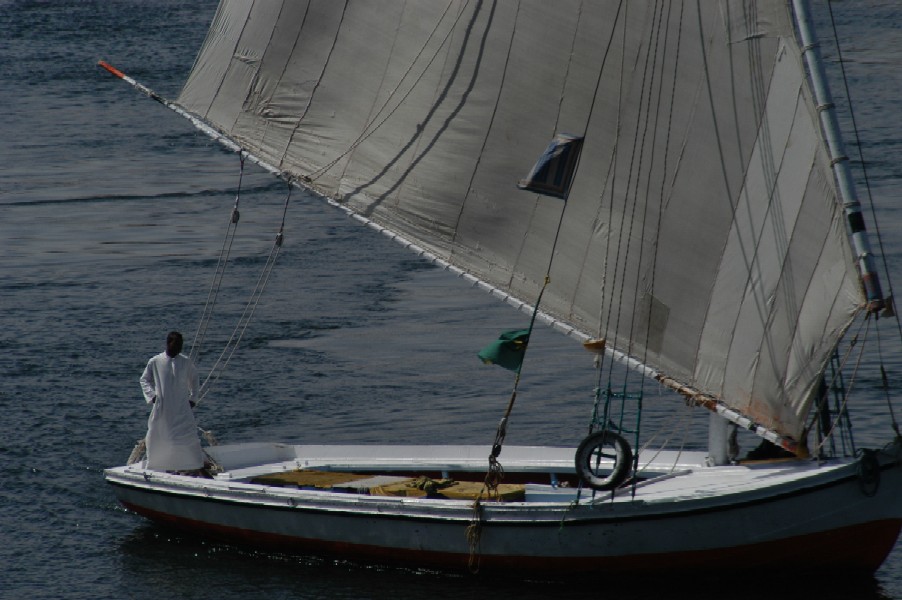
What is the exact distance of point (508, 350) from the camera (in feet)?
46.9

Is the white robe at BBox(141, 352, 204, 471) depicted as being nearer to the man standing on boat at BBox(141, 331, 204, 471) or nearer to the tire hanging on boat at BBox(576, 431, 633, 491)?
the man standing on boat at BBox(141, 331, 204, 471)

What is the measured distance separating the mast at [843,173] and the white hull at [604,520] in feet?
6.51

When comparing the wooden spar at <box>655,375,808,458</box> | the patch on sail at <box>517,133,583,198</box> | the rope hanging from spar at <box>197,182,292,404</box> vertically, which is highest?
the patch on sail at <box>517,133,583,198</box>

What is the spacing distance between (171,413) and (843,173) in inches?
331

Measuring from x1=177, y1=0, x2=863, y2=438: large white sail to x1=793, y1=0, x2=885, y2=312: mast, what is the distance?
0.21 metres

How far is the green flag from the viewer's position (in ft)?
46.7

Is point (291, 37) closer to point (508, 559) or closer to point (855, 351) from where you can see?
point (508, 559)

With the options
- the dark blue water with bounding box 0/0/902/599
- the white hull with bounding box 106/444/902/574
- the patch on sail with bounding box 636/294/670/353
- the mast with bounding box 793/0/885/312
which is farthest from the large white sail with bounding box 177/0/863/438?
the dark blue water with bounding box 0/0/902/599

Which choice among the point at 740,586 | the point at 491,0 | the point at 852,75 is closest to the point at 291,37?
the point at 491,0

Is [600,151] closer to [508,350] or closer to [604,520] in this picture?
[508,350]

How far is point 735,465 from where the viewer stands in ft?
48.4

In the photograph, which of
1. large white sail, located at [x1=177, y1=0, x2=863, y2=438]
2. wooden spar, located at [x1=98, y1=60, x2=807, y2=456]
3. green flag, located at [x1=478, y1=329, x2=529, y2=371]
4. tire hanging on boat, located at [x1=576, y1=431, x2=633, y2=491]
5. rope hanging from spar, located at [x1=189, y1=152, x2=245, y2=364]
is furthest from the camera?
rope hanging from spar, located at [x1=189, y1=152, x2=245, y2=364]

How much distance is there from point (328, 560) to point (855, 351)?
11893 millimetres

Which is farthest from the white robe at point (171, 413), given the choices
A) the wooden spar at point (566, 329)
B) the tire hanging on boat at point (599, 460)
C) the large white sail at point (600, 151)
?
the tire hanging on boat at point (599, 460)
